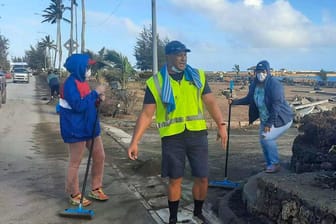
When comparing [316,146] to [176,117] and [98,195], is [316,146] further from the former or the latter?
[98,195]

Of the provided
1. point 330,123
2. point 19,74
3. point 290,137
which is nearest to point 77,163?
point 330,123

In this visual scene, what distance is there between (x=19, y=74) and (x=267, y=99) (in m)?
46.3

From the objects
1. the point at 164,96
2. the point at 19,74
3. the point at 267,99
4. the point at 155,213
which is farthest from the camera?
the point at 19,74

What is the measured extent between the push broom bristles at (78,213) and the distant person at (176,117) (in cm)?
101

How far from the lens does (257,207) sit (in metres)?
4.92

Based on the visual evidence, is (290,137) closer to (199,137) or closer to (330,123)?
(330,123)

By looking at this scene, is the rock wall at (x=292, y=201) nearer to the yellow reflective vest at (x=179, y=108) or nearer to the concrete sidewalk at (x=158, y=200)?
the concrete sidewalk at (x=158, y=200)

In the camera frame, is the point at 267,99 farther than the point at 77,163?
Yes

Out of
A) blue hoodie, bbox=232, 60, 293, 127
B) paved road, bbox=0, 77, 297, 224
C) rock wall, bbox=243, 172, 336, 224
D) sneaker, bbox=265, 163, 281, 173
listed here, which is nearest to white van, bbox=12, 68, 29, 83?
paved road, bbox=0, 77, 297, 224

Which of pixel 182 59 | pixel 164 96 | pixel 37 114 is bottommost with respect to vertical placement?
pixel 37 114

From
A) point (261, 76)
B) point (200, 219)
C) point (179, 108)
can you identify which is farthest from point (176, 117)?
point (261, 76)

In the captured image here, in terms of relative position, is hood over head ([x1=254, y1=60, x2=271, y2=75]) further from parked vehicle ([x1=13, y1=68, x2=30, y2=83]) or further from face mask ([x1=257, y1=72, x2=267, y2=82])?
parked vehicle ([x1=13, y1=68, x2=30, y2=83])

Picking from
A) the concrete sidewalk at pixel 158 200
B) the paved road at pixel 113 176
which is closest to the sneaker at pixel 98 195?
the paved road at pixel 113 176

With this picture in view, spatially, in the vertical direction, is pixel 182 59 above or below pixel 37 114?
above
